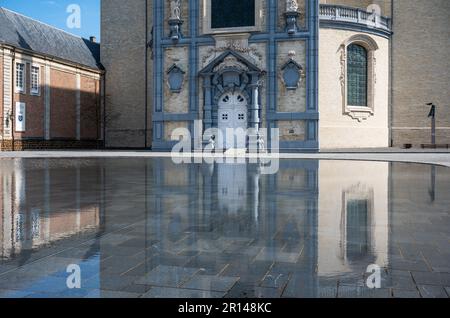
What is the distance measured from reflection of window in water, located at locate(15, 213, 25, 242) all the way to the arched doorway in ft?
81.9

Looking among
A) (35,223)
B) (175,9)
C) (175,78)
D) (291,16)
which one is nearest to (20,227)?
(35,223)

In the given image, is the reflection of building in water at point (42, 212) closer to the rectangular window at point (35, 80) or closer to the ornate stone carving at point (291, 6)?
the ornate stone carving at point (291, 6)

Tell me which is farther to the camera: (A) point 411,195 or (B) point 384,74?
(B) point 384,74

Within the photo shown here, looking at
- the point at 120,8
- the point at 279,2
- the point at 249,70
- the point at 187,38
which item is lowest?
the point at 249,70

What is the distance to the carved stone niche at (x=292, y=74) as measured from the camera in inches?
1187

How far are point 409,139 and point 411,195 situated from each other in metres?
28.5

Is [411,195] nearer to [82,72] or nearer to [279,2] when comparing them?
[279,2]

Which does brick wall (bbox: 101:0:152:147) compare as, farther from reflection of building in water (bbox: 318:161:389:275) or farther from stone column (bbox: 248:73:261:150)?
reflection of building in water (bbox: 318:161:389:275)

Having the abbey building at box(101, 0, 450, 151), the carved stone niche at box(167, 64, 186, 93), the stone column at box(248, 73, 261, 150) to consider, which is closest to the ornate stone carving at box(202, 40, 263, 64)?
the abbey building at box(101, 0, 450, 151)

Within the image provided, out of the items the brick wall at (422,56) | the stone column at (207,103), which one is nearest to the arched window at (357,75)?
the brick wall at (422,56)

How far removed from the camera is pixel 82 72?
1581 inches

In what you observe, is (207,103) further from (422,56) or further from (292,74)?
(422,56)

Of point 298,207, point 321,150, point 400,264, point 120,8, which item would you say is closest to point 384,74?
point 321,150
